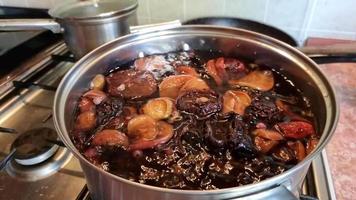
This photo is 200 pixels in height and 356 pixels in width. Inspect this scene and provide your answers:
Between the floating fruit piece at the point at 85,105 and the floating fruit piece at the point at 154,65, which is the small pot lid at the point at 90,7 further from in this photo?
the floating fruit piece at the point at 85,105

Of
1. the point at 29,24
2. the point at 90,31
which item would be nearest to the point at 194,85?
the point at 90,31

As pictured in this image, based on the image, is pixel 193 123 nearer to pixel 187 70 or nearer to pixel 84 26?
pixel 187 70

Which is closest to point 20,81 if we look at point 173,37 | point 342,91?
point 173,37

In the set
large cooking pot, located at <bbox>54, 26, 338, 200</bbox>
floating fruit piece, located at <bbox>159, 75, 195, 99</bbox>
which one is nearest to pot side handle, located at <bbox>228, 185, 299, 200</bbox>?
large cooking pot, located at <bbox>54, 26, 338, 200</bbox>

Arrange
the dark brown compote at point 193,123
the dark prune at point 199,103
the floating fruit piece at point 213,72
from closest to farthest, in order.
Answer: the dark brown compote at point 193,123
the dark prune at point 199,103
the floating fruit piece at point 213,72

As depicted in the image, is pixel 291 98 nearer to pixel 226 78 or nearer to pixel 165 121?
pixel 226 78

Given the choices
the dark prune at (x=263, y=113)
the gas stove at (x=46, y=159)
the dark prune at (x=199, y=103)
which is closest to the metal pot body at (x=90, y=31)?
the gas stove at (x=46, y=159)
